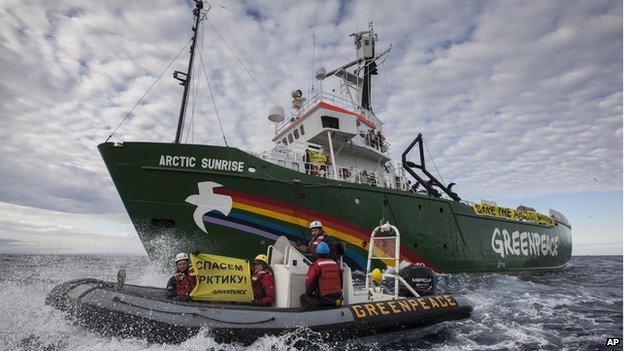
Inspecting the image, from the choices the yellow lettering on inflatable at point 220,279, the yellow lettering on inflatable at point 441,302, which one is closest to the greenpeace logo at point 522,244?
the yellow lettering on inflatable at point 441,302

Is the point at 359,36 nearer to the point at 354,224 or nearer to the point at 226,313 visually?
the point at 354,224

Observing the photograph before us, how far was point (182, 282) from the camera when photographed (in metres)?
6.95

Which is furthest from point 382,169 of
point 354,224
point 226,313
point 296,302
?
point 226,313

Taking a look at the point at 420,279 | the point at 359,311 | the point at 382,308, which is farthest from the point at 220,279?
the point at 420,279

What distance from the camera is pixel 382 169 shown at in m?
20.0

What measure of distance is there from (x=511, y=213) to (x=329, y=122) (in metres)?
12.3

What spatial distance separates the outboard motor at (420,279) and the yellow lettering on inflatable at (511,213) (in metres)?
11.0

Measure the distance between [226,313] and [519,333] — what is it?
6228 mm

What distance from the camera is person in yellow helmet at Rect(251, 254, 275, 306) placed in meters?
6.89

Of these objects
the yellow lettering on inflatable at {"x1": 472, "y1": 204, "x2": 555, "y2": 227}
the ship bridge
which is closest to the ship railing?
the ship bridge

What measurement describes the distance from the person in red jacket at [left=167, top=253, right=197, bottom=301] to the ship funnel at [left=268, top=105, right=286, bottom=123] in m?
11.0

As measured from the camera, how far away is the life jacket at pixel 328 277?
258 inches

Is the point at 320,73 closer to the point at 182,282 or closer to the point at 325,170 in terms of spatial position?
the point at 325,170

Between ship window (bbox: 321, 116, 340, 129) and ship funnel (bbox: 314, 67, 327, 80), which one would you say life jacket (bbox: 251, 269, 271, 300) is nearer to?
ship window (bbox: 321, 116, 340, 129)
